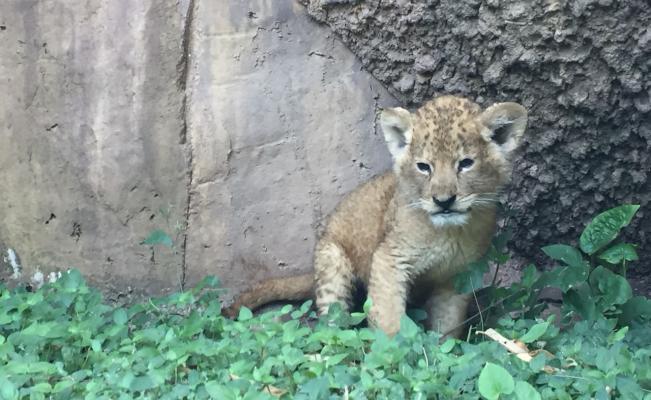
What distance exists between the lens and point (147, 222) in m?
7.01

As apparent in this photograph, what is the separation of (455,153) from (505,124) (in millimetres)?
359

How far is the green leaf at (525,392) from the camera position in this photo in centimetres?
455

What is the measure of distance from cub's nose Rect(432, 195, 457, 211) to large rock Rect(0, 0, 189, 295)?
1.95 metres

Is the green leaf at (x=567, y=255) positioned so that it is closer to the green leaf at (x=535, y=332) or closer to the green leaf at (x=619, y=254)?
the green leaf at (x=619, y=254)

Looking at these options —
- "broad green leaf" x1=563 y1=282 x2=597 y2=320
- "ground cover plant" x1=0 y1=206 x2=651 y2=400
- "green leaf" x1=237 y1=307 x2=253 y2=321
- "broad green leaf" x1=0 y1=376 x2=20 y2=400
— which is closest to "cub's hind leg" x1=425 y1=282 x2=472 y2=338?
"ground cover plant" x1=0 y1=206 x2=651 y2=400

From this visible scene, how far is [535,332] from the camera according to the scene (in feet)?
17.8

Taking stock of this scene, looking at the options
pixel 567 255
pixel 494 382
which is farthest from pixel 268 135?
pixel 494 382

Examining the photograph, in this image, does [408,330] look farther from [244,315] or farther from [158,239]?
[158,239]

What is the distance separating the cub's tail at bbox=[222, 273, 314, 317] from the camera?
6668 mm

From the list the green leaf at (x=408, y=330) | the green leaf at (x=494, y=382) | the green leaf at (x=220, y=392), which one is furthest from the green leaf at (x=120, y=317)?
the green leaf at (x=494, y=382)

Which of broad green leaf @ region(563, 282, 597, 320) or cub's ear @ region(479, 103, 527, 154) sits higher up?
cub's ear @ region(479, 103, 527, 154)

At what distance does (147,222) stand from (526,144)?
266 centimetres

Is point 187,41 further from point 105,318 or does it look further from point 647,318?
point 647,318

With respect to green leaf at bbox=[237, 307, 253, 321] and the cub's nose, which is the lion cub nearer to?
the cub's nose
